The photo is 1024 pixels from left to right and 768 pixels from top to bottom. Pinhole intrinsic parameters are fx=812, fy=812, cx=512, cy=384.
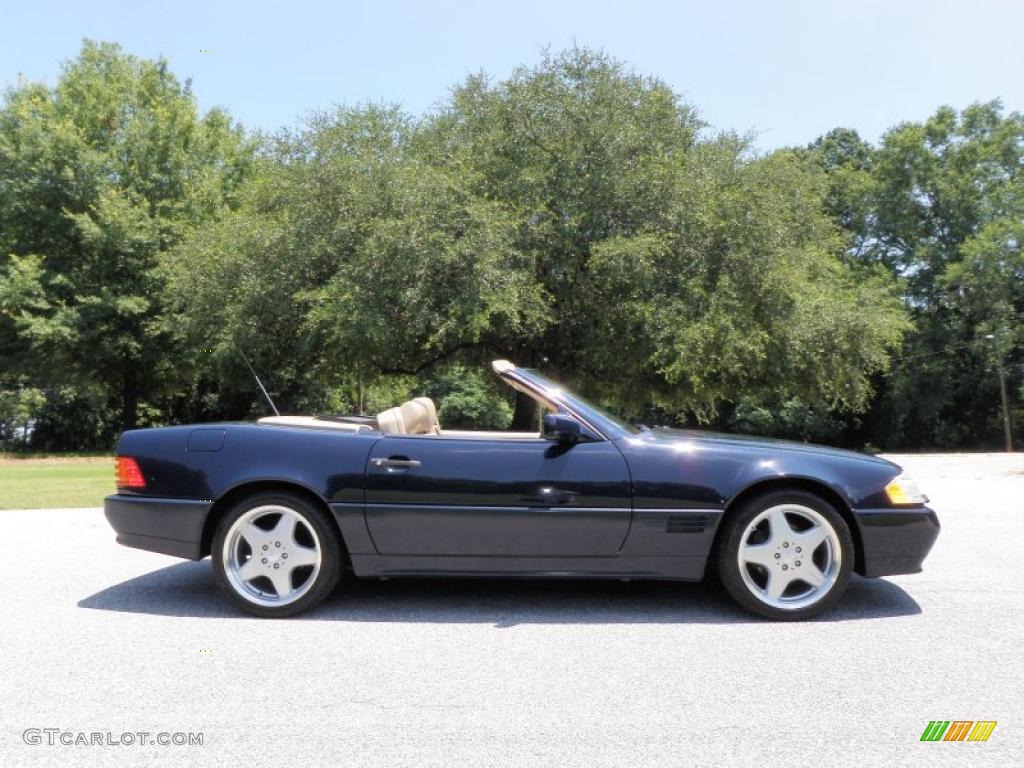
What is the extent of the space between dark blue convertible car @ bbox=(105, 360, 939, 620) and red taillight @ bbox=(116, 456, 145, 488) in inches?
4.5

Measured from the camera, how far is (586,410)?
4551mm

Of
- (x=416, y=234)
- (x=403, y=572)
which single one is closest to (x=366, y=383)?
(x=416, y=234)

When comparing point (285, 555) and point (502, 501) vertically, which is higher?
point (502, 501)

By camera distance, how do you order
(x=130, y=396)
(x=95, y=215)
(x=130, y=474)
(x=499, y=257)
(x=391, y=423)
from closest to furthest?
(x=130, y=474)
(x=391, y=423)
(x=499, y=257)
(x=95, y=215)
(x=130, y=396)

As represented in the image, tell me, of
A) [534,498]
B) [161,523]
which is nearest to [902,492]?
[534,498]

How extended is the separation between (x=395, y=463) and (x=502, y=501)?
0.62 meters

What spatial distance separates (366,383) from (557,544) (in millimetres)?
18876

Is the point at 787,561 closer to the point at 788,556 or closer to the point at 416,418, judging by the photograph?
the point at 788,556

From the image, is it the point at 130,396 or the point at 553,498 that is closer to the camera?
the point at 553,498

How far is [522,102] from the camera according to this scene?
18656mm

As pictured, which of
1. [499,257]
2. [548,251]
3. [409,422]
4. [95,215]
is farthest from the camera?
[95,215]

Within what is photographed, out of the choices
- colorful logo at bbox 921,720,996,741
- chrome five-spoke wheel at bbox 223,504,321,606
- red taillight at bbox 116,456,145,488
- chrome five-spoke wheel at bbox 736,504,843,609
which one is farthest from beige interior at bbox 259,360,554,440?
colorful logo at bbox 921,720,996,741

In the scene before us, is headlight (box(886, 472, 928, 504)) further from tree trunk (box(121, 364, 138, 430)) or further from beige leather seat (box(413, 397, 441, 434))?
tree trunk (box(121, 364, 138, 430))

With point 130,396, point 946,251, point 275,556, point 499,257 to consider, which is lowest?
point 275,556
